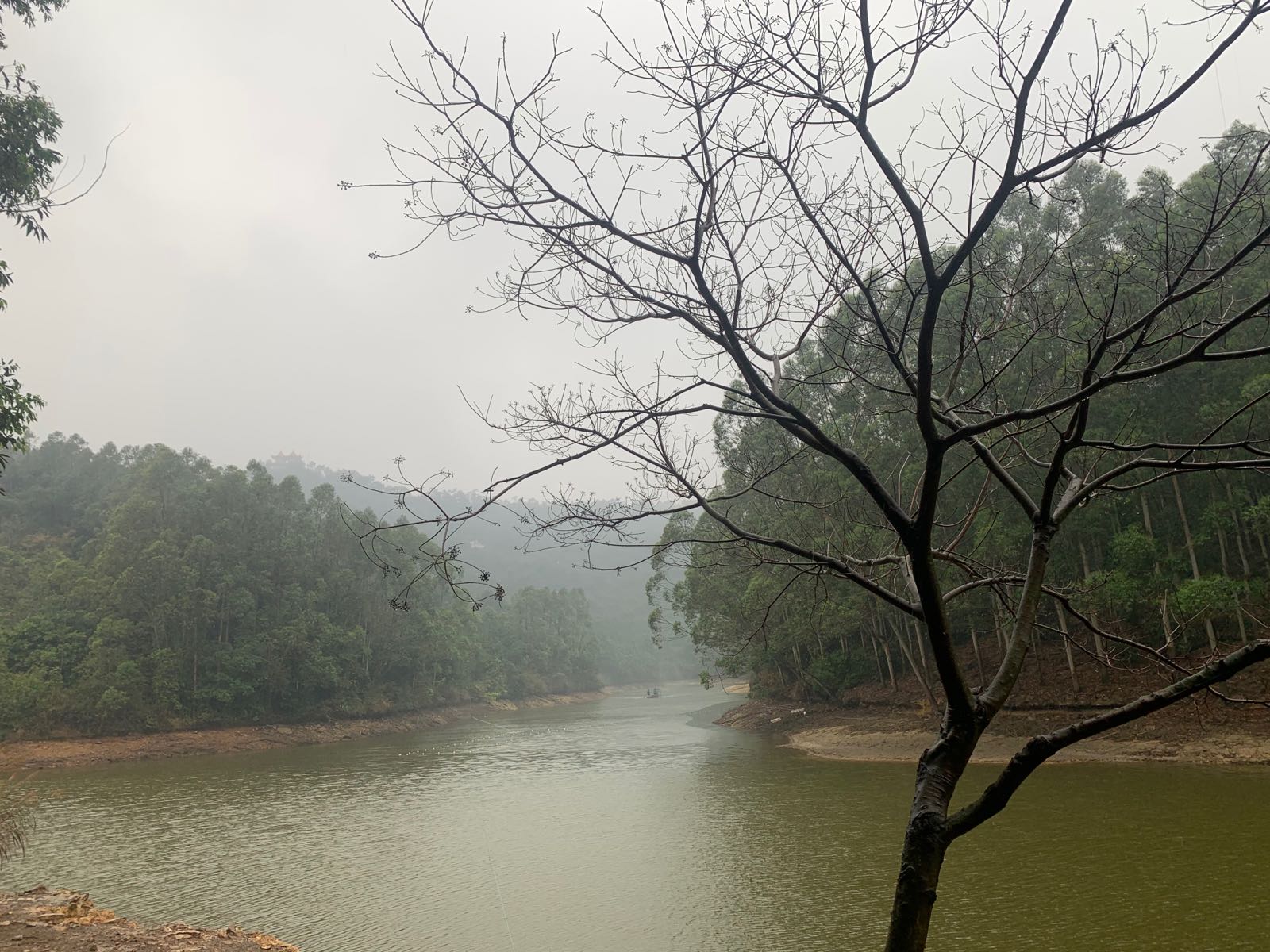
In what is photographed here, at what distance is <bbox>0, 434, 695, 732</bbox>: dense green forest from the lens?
28.3 meters

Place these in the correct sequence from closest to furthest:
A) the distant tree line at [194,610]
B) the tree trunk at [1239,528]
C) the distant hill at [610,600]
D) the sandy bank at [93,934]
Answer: the sandy bank at [93,934] < the tree trunk at [1239,528] < the distant tree line at [194,610] < the distant hill at [610,600]

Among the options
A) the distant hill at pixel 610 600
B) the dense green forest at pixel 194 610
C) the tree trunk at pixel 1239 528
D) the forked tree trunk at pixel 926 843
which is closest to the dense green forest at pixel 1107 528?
the tree trunk at pixel 1239 528

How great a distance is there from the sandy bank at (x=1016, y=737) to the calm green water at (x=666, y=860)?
2.84 feet

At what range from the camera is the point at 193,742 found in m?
27.8

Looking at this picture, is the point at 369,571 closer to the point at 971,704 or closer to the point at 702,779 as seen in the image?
the point at 702,779

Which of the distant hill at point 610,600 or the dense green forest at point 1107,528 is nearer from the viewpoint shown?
the dense green forest at point 1107,528

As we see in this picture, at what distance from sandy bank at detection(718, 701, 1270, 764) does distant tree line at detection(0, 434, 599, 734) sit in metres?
14.2

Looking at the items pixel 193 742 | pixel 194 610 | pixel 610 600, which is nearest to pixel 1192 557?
pixel 193 742

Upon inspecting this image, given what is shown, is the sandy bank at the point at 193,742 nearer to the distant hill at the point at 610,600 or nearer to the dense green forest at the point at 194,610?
the dense green forest at the point at 194,610

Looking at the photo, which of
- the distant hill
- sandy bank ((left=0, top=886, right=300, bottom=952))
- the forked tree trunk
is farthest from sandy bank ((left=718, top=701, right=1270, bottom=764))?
the distant hill

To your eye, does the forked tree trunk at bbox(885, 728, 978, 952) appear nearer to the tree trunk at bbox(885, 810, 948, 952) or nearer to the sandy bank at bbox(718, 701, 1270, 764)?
the tree trunk at bbox(885, 810, 948, 952)

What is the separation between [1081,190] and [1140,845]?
21548mm

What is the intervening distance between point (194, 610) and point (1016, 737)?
99.6 ft

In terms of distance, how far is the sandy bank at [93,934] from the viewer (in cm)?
582
